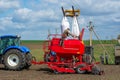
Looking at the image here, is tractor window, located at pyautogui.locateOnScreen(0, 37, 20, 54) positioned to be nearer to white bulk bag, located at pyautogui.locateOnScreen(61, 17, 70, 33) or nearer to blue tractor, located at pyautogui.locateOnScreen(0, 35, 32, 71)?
blue tractor, located at pyautogui.locateOnScreen(0, 35, 32, 71)

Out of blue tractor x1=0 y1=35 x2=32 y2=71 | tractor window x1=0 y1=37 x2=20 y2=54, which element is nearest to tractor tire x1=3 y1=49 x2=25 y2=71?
blue tractor x1=0 y1=35 x2=32 y2=71

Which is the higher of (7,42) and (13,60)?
(7,42)

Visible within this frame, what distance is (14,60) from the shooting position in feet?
66.0

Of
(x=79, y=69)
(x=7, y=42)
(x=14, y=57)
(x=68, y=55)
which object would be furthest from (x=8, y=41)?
(x=79, y=69)

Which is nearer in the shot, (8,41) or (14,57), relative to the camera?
(14,57)

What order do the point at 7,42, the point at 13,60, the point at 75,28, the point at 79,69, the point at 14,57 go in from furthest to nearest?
the point at 7,42, the point at 13,60, the point at 14,57, the point at 75,28, the point at 79,69

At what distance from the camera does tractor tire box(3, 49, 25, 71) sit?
65.0 ft

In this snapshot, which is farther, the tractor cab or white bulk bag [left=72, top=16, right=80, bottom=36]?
the tractor cab

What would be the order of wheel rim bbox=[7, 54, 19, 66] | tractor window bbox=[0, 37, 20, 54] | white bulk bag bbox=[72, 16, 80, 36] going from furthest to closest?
tractor window bbox=[0, 37, 20, 54]
wheel rim bbox=[7, 54, 19, 66]
white bulk bag bbox=[72, 16, 80, 36]

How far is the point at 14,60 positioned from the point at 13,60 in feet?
0.26

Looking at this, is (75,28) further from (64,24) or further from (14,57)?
(14,57)

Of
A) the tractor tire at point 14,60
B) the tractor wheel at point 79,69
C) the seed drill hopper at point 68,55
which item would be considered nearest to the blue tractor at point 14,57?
the tractor tire at point 14,60

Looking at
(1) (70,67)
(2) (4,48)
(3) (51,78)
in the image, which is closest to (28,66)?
(2) (4,48)

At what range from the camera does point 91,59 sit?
63.7 ft
